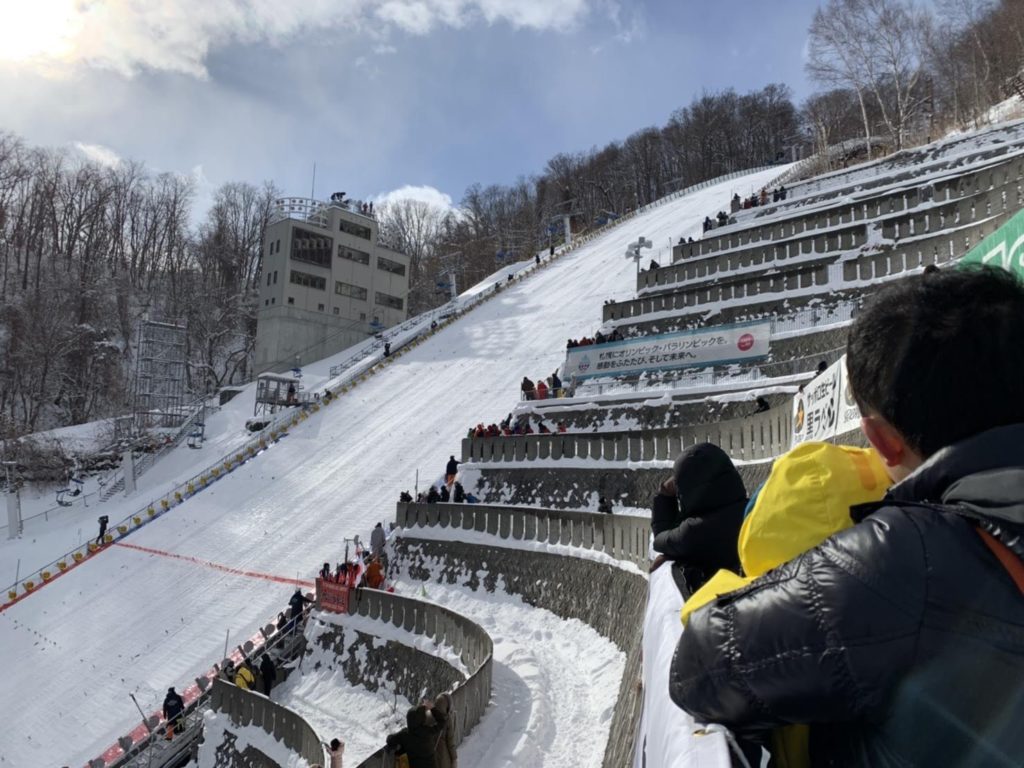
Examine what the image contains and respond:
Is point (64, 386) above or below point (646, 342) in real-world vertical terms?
below

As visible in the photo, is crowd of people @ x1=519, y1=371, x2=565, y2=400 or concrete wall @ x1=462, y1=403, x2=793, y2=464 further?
crowd of people @ x1=519, y1=371, x2=565, y2=400

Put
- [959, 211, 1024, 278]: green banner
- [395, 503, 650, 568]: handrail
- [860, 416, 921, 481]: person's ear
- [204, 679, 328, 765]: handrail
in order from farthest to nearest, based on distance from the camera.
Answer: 1. [395, 503, 650, 568]: handrail
2. [204, 679, 328, 765]: handrail
3. [959, 211, 1024, 278]: green banner
4. [860, 416, 921, 481]: person's ear

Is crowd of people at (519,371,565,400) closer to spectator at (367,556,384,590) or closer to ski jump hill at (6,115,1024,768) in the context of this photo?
ski jump hill at (6,115,1024,768)

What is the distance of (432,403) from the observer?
31766 mm

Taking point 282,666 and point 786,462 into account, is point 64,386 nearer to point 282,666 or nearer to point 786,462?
point 282,666

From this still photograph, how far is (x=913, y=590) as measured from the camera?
126cm

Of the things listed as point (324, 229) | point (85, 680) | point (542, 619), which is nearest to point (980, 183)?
point (542, 619)

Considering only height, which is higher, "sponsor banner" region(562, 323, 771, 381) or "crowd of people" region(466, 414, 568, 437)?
"sponsor banner" region(562, 323, 771, 381)

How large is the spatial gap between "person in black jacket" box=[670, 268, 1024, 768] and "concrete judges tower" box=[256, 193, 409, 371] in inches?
2275

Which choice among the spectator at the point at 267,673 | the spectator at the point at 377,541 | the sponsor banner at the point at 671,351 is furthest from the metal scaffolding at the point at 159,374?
the spectator at the point at 267,673

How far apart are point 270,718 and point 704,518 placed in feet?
38.6

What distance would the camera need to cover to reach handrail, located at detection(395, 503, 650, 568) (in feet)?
42.0

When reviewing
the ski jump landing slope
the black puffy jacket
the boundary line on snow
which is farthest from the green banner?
the boundary line on snow

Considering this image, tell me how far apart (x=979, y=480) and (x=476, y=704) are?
9700 mm
